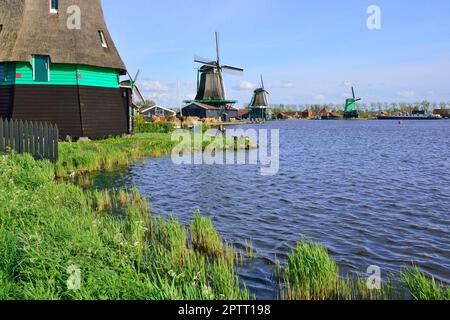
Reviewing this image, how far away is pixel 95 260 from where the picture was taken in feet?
18.3

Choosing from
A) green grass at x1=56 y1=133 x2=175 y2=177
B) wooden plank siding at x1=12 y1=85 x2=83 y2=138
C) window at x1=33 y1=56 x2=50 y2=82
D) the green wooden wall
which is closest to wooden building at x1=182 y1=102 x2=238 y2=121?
green grass at x1=56 y1=133 x2=175 y2=177

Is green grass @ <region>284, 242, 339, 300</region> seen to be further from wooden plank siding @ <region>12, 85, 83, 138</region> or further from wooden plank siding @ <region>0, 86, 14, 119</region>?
wooden plank siding @ <region>0, 86, 14, 119</region>

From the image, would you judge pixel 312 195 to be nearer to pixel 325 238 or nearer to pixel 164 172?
pixel 325 238

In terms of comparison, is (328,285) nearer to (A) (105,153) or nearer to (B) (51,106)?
(A) (105,153)

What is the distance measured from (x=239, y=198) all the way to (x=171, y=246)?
6168 mm

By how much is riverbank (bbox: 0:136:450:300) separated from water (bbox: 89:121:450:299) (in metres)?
0.63

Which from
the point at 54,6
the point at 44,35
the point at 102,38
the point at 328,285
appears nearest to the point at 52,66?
the point at 44,35

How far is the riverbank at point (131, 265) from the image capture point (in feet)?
16.1

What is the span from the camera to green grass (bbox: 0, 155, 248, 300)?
486 cm

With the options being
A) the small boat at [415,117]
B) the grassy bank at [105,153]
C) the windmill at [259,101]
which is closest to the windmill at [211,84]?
the windmill at [259,101]

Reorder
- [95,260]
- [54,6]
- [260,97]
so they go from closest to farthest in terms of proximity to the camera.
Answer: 1. [95,260]
2. [54,6]
3. [260,97]

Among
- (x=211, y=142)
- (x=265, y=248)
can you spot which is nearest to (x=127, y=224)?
(x=265, y=248)

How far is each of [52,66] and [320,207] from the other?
1706 cm
